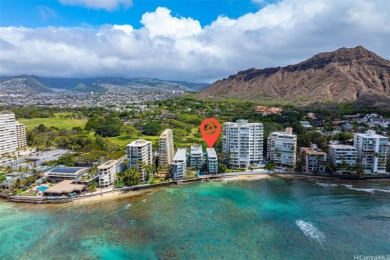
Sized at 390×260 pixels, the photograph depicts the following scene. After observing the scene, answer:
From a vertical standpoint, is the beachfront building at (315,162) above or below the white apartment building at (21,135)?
below

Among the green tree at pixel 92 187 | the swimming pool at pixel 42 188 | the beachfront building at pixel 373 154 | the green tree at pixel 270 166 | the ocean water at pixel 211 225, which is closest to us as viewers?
the ocean water at pixel 211 225

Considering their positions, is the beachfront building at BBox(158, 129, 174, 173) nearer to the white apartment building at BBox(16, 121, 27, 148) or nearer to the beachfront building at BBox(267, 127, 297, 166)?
the beachfront building at BBox(267, 127, 297, 166)

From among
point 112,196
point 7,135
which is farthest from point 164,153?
point 7,135

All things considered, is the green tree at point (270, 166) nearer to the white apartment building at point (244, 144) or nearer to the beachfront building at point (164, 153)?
the white apartment building at point (244, 144)

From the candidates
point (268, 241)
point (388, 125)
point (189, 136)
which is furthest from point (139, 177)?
point (388, 125)

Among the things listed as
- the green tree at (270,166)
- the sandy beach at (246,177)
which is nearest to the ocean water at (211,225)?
the sandy beach at (246,177)

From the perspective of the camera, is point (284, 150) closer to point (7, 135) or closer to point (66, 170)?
point (66, 170)

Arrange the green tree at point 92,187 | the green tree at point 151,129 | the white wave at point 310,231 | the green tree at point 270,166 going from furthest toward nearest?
the green tree at point 151,129 < the green tree at point 270,166 < the green tree at point 92,187 < the white wave at point 310,231
